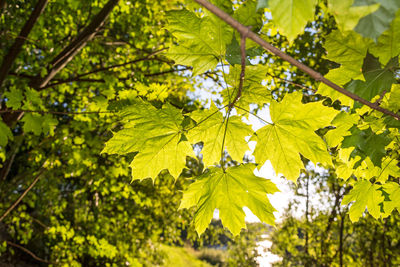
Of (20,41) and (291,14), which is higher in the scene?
(20,41)

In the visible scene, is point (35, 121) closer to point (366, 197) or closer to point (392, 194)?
point (366, 197)

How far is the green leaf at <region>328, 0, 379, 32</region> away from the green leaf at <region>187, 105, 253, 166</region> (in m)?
0.66

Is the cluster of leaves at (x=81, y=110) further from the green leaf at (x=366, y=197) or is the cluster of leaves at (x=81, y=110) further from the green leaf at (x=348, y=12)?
the green leaf at (x=366, y=197)

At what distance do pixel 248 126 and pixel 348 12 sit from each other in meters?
0.70

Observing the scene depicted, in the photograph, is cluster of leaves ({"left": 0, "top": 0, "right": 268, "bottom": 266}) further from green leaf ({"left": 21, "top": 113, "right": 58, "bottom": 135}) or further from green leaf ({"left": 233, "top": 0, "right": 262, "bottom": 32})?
green leaf ({"left": 233, "top": 0, "right": 262, "bottom": 32})

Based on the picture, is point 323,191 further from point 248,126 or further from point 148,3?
point 248,126

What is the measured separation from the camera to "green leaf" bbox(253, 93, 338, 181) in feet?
3.53

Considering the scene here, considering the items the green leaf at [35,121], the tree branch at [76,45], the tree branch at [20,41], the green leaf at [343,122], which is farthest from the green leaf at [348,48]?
the tree branch at [20,41]

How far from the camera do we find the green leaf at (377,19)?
53 cm

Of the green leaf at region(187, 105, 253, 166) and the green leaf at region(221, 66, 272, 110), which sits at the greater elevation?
the green leaf at region(221, 66, 272, 110)

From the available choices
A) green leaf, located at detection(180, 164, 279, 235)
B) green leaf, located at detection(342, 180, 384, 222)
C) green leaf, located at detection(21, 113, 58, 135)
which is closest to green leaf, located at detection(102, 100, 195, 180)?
green leaf, located at detection(180, 164, 279, 235)

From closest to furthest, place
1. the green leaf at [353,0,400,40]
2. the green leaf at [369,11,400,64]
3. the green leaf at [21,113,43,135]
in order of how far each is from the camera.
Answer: the green leaf at [353,0,400,40]
the green leaf at [369,11,400,64]
the green leaf at [21,113,43,135]

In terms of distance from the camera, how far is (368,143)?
1215 mm

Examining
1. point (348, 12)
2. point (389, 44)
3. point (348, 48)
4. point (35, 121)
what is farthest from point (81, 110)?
point (348, 12)
